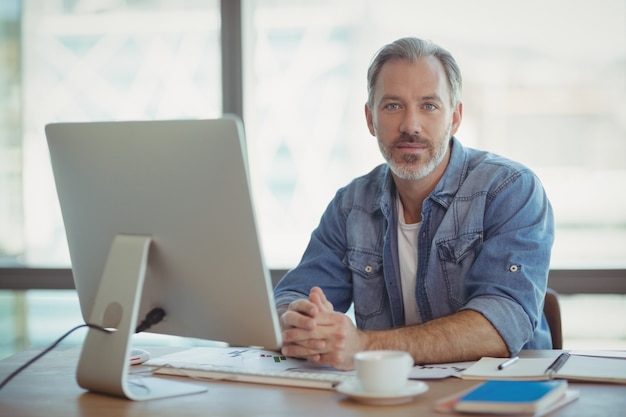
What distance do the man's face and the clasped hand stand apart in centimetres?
59

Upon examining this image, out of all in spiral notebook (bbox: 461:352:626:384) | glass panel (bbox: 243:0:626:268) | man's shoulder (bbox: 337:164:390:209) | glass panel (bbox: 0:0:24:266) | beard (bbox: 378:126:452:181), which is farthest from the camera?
glass panel (bbox: 0:0:24:266)

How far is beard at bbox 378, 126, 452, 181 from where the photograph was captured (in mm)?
2227

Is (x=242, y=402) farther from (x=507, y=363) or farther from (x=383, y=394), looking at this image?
(x=507, y=363)

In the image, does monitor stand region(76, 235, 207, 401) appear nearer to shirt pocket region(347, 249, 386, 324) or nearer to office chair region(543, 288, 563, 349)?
shirt pocket region(347, 249, 386, 324)

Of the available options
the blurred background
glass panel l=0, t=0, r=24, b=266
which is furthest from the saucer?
glass panel l=0, t=0, r=24, b=266

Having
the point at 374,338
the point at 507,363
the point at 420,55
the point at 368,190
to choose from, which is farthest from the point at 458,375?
the point at 420,55

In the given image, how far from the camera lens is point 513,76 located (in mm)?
3406

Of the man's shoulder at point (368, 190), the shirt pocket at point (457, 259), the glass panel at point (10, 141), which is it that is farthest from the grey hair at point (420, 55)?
the glass panel at point (10, 141)

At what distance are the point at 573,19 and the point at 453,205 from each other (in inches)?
62.2

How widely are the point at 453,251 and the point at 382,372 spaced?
2.61 ft

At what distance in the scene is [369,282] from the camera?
2.26m

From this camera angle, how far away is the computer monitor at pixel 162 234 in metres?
1.40

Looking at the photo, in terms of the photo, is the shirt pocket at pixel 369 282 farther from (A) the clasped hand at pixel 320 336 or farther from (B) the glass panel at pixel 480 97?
(B) the glass panel at pixel 480 97

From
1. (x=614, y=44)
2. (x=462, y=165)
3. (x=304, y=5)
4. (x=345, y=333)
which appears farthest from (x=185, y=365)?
(x=614, y=44)
